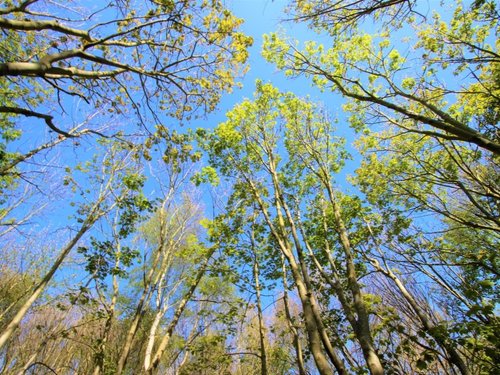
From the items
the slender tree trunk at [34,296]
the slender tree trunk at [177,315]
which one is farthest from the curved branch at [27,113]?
the slender tree trunk at [34,296]

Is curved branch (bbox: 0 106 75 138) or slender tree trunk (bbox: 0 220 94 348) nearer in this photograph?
curved branch (bbox: 0 106 75 138)

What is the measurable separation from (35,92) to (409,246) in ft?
40.1

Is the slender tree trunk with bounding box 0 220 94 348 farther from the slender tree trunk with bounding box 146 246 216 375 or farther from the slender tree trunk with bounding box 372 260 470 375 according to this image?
the slender tree trunk with bounding box 372 260 470 375

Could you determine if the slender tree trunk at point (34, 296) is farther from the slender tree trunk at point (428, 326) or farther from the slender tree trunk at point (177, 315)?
the slender tree trunk at point (428, 326)

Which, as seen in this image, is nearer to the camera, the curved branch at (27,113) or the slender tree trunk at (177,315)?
the curved branch at (27,113)

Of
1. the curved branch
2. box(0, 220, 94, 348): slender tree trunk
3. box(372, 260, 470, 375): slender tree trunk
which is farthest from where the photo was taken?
box(0, 220, 94, 348): slender tree trunk

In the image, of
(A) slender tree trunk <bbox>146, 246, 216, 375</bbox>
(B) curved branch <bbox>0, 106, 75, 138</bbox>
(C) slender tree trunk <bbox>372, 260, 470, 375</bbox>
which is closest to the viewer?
(B) curved branch <bbox>0, 106, 75, 138</bbox>

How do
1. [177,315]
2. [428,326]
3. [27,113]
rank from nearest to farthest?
[27,113] < [428,326] < [177,315]

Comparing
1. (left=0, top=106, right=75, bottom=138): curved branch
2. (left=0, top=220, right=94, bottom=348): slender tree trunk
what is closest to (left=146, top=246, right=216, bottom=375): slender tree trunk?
(left=0, top=220, right=94, bottom=348): slender tree trunk

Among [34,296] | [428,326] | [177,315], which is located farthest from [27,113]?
[428,326]

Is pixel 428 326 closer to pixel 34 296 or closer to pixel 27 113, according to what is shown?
pixel 27 113

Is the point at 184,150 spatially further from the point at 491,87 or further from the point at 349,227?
the point at 491,87

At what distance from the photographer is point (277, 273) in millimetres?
10383

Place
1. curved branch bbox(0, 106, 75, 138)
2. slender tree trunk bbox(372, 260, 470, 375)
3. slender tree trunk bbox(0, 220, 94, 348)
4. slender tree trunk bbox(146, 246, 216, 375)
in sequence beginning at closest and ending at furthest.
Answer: curved branch bbox(0, 106, 75, 138), slender tree trunk bbox(372, 260, 470, 375), slender tree trunk bbox(146, 246, 216, 375), slender tree trunk bbox(0, 220, 94, 348)
